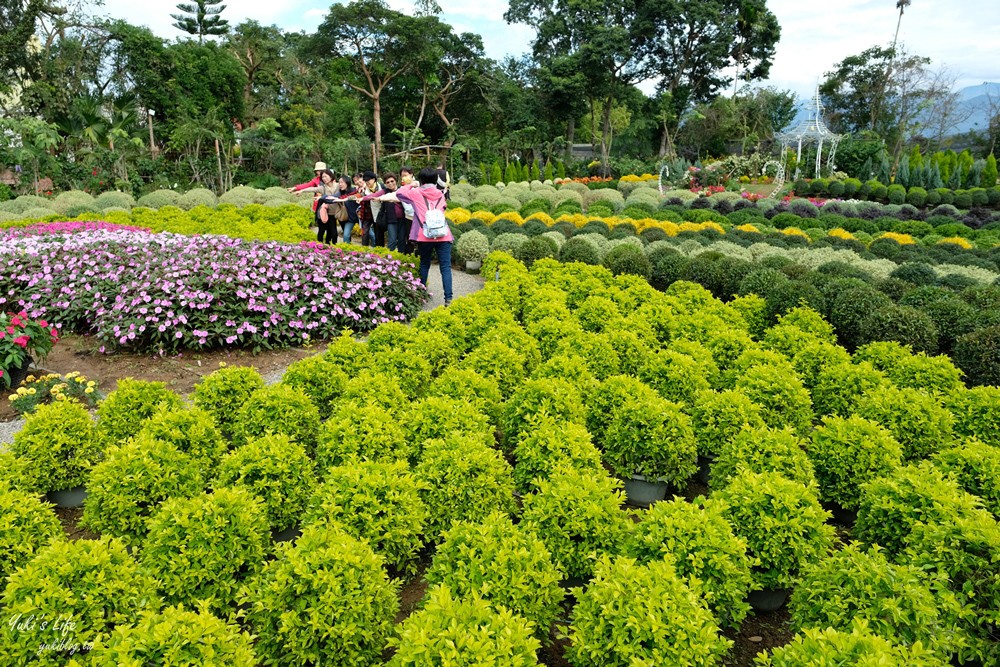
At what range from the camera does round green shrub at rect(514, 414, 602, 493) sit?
3.61 m

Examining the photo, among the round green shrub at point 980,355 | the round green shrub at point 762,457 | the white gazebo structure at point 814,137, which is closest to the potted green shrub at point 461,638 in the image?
the round green shrub at point 762,457

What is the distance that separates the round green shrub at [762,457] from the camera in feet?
12.0

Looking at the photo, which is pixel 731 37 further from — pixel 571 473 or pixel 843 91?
pixel 571 473

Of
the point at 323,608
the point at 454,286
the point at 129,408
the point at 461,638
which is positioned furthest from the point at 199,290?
the point at 461,638

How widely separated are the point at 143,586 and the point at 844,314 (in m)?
7.22

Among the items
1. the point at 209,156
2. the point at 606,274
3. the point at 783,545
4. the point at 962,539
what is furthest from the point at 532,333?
the point at 209,156

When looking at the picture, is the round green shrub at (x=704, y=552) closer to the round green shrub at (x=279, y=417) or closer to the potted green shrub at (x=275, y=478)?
the potted green shrub at (x=275, y=478)

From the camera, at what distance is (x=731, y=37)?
3897cm

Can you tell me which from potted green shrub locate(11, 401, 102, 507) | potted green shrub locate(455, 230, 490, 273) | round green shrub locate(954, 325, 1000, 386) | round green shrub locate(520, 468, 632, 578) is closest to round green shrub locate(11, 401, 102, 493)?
potted green shrub locate(11, 401, 102, 507)

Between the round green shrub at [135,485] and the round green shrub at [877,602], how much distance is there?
3314 mm

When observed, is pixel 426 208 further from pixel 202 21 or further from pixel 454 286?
pixel 202 21

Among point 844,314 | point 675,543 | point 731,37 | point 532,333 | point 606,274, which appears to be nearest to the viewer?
point 675,543

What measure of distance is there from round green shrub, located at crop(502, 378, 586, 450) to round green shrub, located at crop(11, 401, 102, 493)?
2759mm

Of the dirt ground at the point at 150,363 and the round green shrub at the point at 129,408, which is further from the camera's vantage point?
the dirt ground at the point at 150,363
